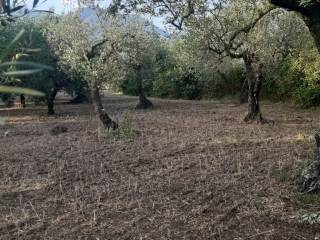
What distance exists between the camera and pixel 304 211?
6.46 metres

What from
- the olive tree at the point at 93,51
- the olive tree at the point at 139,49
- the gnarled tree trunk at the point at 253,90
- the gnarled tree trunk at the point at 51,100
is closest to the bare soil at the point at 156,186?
the olive tree at the point at 93,51

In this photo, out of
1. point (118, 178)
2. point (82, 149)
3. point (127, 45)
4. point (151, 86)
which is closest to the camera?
point (118, 178)

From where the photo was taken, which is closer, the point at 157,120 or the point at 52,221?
the point at 52,221

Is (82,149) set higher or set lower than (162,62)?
lower

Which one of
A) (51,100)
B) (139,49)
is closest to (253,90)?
(139,49)

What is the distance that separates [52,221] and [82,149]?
6.60 m

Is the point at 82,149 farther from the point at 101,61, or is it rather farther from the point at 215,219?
the point at 215,219

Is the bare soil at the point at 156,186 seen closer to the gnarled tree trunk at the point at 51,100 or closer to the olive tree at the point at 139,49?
the olive tree at the point at 139,49

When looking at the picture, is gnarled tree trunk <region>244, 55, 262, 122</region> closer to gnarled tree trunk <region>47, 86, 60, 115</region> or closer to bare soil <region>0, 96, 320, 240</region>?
bare soil <region>0, 96, 320, 240</region>

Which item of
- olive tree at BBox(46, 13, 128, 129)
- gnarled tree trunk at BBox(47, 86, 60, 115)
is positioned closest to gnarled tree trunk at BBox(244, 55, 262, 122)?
Answer: olive tree at BBox(46, 13, 128, 129)

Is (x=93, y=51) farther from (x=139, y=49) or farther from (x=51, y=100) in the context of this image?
(x=51, y=100)

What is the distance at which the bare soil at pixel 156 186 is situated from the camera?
623 cm

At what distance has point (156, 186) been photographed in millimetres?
8516

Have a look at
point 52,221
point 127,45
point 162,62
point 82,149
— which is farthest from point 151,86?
point 52,221
